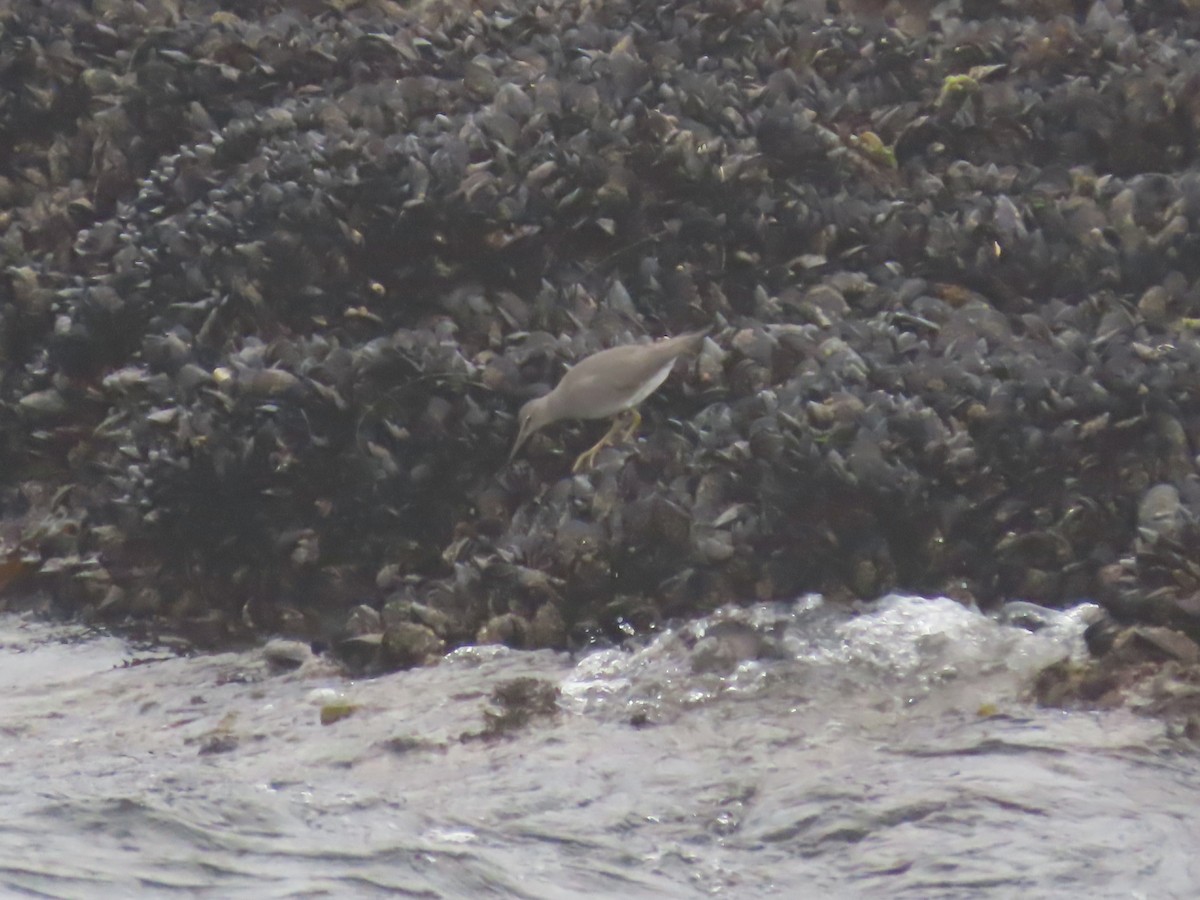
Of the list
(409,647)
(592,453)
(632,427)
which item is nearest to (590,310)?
(632,427)

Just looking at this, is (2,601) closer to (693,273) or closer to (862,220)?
(693,273)

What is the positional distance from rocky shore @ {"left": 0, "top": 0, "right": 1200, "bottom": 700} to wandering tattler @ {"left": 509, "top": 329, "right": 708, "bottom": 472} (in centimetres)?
22

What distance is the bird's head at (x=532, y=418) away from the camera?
5539 mm

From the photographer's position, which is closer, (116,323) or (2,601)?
(2,601)

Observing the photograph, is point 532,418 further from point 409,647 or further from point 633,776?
point 633,776

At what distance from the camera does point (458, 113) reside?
6.83m

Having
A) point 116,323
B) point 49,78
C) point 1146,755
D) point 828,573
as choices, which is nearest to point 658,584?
point 828,573

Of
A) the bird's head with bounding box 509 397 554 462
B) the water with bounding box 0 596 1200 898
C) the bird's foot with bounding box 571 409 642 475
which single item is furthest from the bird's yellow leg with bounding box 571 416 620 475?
the water with bounding box 0 596 1200 898

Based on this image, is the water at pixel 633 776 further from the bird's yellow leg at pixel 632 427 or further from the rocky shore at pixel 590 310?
the bird's yellow leg at pixel 632 427

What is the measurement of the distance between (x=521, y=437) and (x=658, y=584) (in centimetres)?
74

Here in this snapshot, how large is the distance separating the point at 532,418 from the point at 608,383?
0.34 meters

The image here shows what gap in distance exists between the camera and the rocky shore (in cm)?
529

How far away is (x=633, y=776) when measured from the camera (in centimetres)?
411

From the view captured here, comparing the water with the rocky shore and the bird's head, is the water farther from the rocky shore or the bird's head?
the bird's head
